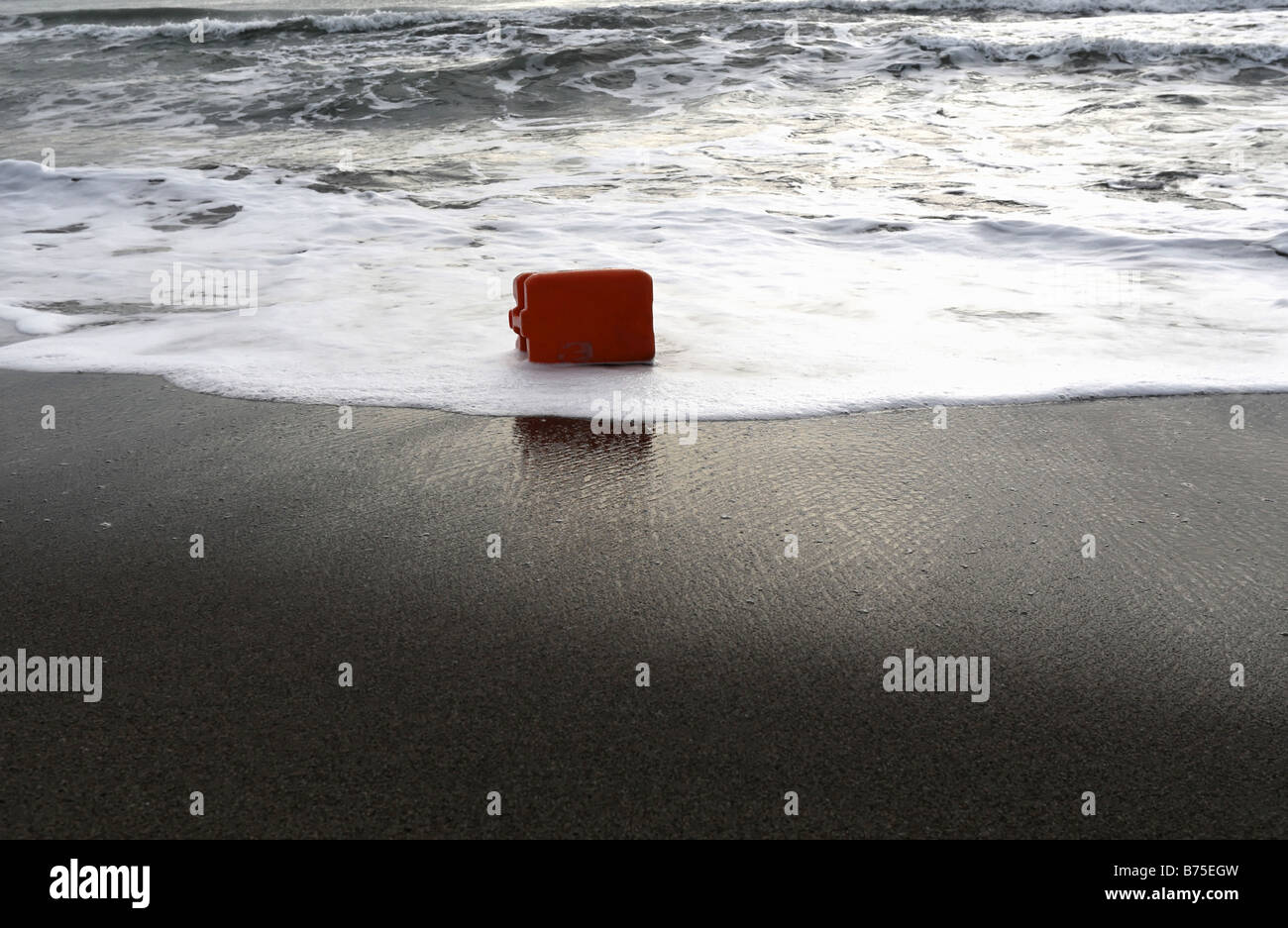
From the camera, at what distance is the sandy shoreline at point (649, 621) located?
6.10ft

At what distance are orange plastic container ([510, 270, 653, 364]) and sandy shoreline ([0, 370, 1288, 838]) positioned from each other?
1.81 feet

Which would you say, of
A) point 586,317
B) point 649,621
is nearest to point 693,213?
point 586,317

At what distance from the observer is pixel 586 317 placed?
13.1ft

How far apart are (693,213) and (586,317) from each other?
301cm

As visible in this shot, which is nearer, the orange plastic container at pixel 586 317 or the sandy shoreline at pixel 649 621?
the sandy shoreline at pixel 649 621

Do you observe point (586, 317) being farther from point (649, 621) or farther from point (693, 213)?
point (693, 213)

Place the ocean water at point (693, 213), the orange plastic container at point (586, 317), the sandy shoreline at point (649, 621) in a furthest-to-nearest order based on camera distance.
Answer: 1. the ocean water at point (693, 213)
2. the orange plastic container at point (586, 317)
3. the sandy shoreline at point (649, 621)

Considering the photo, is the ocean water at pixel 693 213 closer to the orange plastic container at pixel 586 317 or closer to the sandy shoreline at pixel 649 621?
the orange plastic container at pixel 586 317

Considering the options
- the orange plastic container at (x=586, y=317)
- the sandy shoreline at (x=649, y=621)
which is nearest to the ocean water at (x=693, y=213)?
the orange plastic container at (x=586, y=317)

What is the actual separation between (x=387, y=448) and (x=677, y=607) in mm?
1318

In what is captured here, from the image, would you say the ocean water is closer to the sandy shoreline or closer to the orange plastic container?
the orange plastic container

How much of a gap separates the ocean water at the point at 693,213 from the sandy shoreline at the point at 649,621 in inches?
19.1

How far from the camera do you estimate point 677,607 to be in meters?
2.46

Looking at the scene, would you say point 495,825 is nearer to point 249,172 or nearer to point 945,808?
point 945,808
